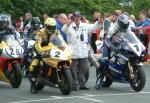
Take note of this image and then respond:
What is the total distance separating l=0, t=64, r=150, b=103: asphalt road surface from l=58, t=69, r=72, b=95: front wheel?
0.14 meters

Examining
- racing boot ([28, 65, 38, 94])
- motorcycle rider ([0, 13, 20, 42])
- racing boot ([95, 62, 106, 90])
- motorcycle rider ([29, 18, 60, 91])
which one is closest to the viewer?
motorcycle rider ([29, 18, 60, 91])

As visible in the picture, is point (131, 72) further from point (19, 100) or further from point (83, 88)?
point (19, 100)

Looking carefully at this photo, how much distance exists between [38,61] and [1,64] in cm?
135

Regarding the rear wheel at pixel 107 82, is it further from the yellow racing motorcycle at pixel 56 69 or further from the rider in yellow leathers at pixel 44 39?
the rider in yellow leathers at pixel 44 39

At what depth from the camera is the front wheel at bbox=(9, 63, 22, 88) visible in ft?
48.1

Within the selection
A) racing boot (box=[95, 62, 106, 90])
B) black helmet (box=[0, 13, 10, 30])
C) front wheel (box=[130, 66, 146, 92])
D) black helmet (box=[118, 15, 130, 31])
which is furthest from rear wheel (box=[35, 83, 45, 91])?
black helmet (box=[118, 15, 130, 31])

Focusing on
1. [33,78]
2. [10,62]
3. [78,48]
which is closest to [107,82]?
[78,48]

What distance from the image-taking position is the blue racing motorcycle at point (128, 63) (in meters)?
14.0

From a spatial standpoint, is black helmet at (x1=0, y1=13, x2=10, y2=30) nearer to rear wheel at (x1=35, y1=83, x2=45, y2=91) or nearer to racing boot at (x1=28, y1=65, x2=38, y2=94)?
racing boot at (x1=28, y1=65, x2=38, y2=94)

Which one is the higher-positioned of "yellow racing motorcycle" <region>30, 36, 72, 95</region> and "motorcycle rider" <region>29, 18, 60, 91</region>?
"motorcycle rider" <region>29, 18, 60, 91</region>

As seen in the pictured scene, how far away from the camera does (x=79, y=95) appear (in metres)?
13.7

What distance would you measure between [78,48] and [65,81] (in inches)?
62.1

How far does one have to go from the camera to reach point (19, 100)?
42.3ft

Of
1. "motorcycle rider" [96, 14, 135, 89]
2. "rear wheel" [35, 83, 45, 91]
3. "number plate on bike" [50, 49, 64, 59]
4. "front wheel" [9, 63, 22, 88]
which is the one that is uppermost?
"motorcycle rider" [96, 14, 135, 89]
